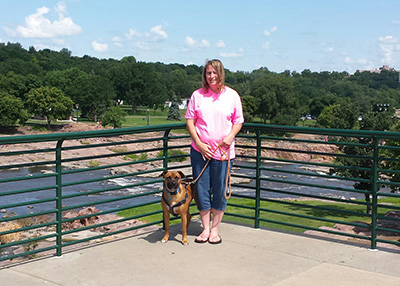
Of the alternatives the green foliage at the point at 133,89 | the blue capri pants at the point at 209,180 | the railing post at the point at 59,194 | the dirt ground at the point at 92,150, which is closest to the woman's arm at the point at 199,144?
the blue capri pants at the point at 209,180

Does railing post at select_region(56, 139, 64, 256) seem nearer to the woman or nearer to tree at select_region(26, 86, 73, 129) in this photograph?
the woman

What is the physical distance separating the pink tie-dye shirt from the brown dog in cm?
46

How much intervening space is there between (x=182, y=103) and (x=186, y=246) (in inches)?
5402

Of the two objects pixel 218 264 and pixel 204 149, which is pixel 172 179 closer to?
pixel 204 149

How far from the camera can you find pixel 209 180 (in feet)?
20.6

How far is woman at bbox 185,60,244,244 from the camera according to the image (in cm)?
604

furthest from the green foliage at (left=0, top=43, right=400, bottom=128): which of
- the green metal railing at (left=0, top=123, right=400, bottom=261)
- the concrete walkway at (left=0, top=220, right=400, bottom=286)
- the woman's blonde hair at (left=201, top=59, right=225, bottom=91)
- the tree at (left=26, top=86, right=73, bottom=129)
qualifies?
the woman's blonde hair at (left=201, top=59, right=225, bottom=91)

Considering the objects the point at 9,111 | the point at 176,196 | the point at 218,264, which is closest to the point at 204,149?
the point at 176,196

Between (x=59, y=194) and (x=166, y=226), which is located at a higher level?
(x=59, y=194)

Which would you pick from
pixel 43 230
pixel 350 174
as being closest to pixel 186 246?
pixel 43 230

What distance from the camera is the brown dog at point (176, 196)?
5992 mm

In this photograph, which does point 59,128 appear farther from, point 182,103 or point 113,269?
point 113,269

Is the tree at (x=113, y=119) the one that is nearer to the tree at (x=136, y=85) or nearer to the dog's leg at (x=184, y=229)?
the tree at (x=136, y=85)

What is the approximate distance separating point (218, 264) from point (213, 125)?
5.08 feet
